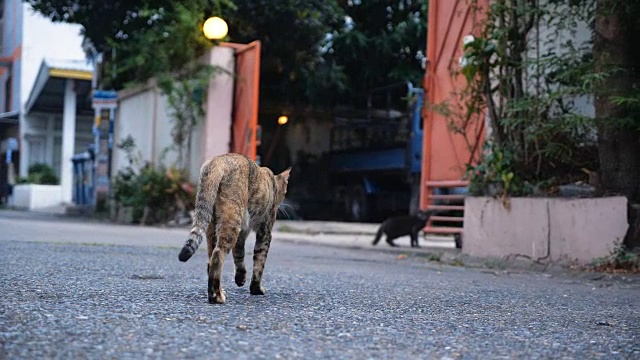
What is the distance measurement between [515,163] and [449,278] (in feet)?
8.87

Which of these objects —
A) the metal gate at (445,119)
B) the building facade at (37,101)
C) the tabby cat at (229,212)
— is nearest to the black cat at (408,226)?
the metal gate at (445,119)

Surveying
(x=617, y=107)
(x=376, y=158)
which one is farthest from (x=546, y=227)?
(x=376, y=158)

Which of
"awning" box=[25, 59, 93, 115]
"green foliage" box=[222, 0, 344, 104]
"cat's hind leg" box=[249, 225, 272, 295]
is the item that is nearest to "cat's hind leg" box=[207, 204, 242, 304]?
"cat's hind leg" box=[249, 225, 272, 295]

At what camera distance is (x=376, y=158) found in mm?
20953

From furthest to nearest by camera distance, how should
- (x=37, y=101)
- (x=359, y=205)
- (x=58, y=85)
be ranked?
(x=37, y=101)
(x=58, y=85)
(x=359, y=205)

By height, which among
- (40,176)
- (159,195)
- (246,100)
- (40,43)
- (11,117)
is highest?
(40,43)

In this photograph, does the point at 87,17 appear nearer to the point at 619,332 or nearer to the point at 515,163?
the point at 515,163

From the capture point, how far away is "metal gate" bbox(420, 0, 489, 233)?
11.5 meters

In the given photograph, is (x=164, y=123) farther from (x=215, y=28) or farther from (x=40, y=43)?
(x=40, y=43)

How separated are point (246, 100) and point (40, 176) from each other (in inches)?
544

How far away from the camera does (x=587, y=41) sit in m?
9.76

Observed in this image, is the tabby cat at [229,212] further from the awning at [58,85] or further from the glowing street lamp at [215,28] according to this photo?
the awning at [58,85]

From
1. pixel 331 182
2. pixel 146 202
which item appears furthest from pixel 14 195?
pixel 146 202

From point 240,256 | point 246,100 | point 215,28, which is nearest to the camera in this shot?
point 240,256
